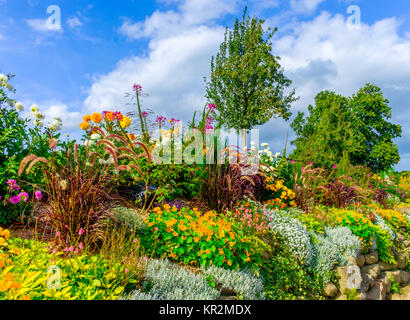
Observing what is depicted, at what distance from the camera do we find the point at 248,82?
21.4 m

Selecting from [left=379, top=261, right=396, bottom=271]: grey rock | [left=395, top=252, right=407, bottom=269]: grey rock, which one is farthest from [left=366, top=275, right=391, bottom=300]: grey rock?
[left=395, top=252, right=407, bottom=269]: grey rock

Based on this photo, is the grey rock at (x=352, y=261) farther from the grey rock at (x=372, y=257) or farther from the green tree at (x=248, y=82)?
the green tree at (x=248, y=82)

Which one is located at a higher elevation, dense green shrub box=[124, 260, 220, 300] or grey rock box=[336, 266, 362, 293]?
dense green shrub box=[124, 260, 220, 300]

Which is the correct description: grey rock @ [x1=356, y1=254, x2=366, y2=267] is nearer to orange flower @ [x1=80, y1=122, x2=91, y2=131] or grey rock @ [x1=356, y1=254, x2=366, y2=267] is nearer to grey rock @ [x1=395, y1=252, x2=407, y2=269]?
grey rock @ [x1=395, y1=252, x2=407, y2=269]

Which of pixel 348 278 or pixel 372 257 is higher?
pixel 372 257

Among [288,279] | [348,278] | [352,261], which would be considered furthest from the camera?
[352,261]

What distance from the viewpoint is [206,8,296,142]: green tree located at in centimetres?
2086

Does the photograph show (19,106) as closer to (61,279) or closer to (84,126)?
(84,126)

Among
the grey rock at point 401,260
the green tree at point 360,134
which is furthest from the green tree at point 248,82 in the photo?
the grey rock at point 401,260

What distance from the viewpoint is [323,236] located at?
5.70 meters

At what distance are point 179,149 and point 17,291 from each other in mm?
4211

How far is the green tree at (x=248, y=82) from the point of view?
821 inches

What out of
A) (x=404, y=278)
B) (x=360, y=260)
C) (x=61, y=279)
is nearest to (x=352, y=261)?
(x=360, y=260)
